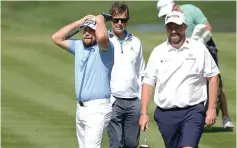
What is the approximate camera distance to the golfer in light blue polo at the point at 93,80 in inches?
388

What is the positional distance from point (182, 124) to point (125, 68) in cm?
154

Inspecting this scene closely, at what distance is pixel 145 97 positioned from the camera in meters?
9.66

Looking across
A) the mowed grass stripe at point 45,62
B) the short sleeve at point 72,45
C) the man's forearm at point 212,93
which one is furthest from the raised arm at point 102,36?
the mowed grass stripe at point 45,62

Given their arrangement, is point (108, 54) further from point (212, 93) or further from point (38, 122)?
point (38, 122)

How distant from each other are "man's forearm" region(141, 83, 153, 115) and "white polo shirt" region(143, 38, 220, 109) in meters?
0.10

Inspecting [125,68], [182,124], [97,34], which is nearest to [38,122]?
[125,68]

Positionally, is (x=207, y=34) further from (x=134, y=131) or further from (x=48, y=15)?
(x=48, y=15)

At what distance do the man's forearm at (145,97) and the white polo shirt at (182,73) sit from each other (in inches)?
4.0

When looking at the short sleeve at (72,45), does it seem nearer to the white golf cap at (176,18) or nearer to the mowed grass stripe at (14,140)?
the white golf cap at (176,18)

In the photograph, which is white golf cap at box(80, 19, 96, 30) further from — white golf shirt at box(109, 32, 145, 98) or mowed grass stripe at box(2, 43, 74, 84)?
mowed grass stripe at box(2, 43, 74, 84)

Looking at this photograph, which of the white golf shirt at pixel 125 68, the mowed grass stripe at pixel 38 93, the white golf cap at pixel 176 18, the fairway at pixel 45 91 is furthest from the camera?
the mowed grass stripe at pixel 38 93

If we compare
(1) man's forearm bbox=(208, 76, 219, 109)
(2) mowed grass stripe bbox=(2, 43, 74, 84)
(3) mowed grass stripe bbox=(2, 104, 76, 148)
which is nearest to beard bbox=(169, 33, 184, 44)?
(1) man's forearm bbox=(208, 76, 219, 109)

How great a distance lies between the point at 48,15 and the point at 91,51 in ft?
76.0

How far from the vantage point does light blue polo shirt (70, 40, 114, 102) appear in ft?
32.4
